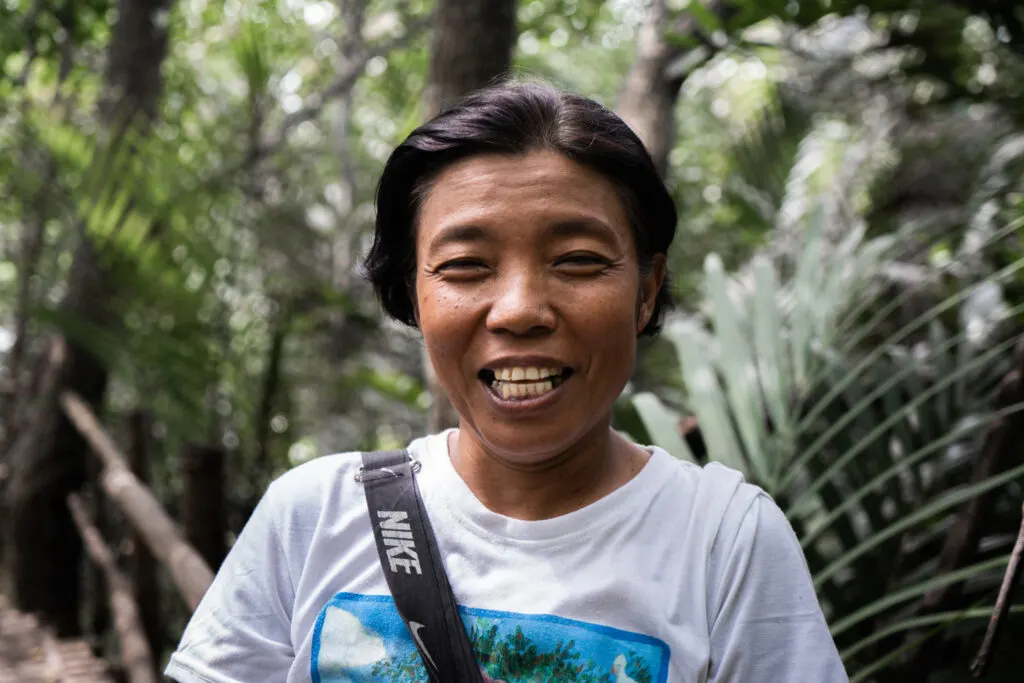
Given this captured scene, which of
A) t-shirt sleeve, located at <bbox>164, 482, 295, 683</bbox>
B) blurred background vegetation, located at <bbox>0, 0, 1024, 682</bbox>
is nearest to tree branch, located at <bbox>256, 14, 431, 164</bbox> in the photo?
blurred background vegetation, located at <bbox>0, 0, 1024, 682</bbox>

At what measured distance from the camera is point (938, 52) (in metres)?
2.46

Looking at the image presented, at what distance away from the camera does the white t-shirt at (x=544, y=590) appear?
997 millimetres

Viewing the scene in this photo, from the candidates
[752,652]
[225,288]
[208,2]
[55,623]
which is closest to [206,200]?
[225,288]

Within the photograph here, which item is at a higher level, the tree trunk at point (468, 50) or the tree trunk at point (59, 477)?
the tree trunk at point (468, 50)

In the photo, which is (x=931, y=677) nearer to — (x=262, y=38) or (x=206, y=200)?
(x=206, y=200)

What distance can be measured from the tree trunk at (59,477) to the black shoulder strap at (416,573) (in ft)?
11.6

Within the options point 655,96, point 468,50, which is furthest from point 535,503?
point 655,96

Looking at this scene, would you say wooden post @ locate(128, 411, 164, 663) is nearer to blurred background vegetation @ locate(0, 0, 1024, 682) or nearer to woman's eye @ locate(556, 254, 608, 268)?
blurred background vegetation @ locate(0, 0, 1024, 682)

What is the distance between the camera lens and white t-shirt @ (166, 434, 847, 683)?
1.00m

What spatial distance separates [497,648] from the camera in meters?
1.05

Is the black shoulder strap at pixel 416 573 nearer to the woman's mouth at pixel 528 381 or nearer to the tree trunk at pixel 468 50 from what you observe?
the woman's mouth at pixel 528 381

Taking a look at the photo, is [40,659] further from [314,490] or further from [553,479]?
[553,479]

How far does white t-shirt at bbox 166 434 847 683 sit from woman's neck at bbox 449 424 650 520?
35mm

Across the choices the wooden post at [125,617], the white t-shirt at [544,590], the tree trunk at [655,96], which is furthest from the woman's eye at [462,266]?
the tree trunk at [655,96]
